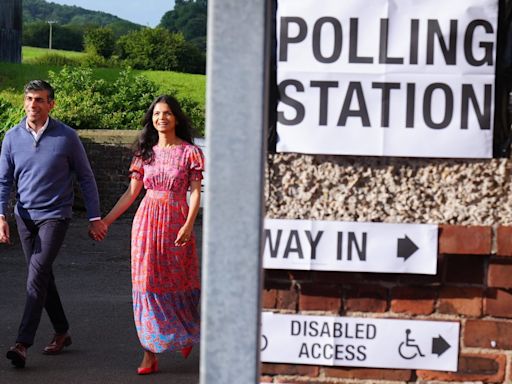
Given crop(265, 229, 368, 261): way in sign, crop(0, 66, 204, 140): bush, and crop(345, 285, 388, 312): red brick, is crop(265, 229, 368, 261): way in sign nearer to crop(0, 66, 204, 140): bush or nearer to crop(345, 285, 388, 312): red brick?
crop(345, 285, 388, 312): red brick

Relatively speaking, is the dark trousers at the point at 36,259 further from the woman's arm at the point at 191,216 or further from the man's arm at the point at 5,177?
the woman's arm at the point at 191,216

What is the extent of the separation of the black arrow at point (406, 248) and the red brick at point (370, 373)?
0.40 meters

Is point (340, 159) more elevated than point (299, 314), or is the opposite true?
point (340, 159)

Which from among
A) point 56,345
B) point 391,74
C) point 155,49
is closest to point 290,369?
point 391,74

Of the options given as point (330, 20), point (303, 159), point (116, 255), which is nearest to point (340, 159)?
point (303, 159)

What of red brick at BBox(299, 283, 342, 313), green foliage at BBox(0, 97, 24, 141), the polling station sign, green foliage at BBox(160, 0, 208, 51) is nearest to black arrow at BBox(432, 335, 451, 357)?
red brick at BBox(299, 283, 342, 313)

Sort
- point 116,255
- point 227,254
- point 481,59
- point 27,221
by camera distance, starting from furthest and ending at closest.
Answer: point 116,255
point 27,221
point 481,59
point 227,254

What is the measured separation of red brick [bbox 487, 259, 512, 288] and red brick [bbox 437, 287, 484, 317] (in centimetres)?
6

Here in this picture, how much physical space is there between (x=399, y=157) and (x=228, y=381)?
1721 millimetres

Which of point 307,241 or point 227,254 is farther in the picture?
point 307,241

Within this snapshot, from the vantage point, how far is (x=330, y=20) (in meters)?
4.06

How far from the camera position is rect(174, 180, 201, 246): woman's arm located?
25.1 feet

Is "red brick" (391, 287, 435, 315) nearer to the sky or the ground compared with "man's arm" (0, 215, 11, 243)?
nearer to the sky

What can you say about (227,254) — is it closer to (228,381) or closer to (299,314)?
(228,381)
